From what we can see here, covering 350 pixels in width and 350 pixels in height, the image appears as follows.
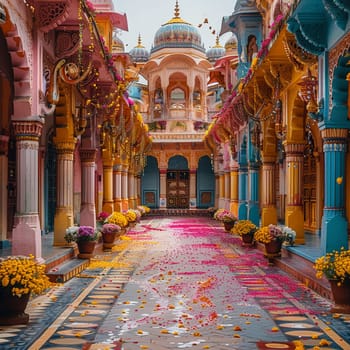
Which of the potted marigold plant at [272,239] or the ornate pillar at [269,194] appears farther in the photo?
the ornate pillar at [269,194]

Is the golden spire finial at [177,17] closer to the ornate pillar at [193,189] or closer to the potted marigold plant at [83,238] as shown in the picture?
the ornate pillar at [193,189]

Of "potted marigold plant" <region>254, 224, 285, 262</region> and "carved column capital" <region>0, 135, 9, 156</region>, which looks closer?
"potted marigold plant" <region>254, 224, 285, 262</region>

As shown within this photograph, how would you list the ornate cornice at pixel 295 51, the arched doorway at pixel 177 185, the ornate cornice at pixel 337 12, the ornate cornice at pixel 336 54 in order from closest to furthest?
the ornate cornice at pixel 337 12 → the ornate cornice at pixel 336 54 → the ornate cornice at pixel 295 51 → the arched doorway at pixel 177 185

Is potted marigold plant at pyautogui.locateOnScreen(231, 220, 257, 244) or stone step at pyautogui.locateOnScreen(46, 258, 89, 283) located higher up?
potted marigold plant at pyautogui.locateOnScreen(231, 220, 257, 244)

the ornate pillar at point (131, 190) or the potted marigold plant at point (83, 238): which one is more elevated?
the ornate pillar at point (131, 190)

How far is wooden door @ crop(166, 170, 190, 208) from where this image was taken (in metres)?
39.6

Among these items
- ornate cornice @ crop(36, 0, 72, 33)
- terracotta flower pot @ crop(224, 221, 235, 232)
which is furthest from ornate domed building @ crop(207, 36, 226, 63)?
ornate cornice @ crop(36, 0, 72, 33)

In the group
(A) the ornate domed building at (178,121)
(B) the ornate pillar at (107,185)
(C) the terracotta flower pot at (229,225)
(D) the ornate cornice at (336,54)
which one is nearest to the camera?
(D) the ornate cornice at (336,54)

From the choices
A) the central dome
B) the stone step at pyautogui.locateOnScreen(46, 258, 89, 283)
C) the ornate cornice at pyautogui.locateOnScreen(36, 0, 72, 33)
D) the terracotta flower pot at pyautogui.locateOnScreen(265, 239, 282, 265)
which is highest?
the central dome

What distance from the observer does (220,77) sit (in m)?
28.9

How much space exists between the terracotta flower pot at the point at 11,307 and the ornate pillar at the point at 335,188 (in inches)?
217

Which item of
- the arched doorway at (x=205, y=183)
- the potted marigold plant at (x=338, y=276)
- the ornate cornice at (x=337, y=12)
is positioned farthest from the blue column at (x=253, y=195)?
the arched doorway at (x=205, y=183)

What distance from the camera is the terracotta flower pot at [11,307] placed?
7.23m

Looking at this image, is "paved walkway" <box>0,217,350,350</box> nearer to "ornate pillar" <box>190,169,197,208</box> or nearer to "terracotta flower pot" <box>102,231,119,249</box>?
"terracotta flower pot" <box>102,231,119,249</box>
